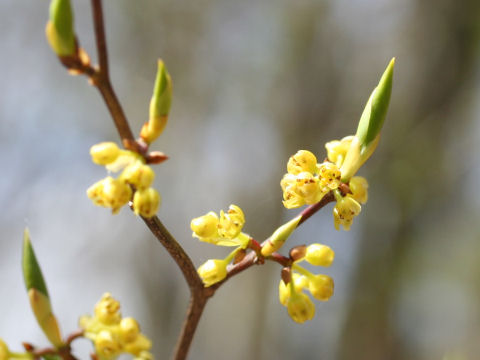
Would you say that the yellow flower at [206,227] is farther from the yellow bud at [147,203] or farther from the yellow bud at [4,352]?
the yellow bud at [4,352]

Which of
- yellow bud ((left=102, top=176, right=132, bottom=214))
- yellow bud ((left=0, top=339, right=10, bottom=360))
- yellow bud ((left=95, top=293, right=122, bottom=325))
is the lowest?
yellow bud ((left=0, top=339, right=10, bottom=360))

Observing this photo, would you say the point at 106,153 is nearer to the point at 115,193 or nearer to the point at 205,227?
the point at 115,193

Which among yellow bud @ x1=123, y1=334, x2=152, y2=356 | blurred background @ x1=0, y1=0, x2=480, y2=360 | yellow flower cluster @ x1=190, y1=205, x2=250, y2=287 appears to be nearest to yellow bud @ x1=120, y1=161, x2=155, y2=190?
yellow flower cluster @ x1=190, y1=205, x2=250, y2=287

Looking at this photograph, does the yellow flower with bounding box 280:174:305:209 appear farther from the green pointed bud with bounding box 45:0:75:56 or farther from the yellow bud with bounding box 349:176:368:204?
the green pointed bud with bounding box 45:0:75:56

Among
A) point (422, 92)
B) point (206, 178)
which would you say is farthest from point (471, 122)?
point (206, 178)

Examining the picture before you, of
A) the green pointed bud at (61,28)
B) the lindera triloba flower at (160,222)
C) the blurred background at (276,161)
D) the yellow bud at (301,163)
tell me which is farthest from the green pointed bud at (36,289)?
the blurred background at (276,161)

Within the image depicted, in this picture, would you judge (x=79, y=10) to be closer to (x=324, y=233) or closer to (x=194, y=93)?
(x=194, y=93)
